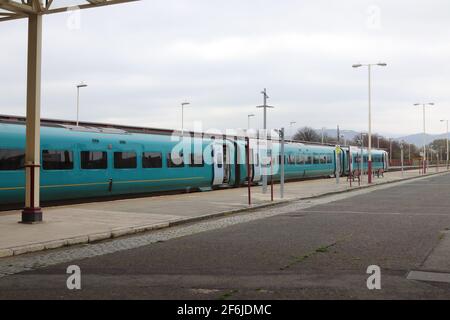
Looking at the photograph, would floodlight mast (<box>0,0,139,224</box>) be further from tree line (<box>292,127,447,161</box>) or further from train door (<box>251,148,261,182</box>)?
tree line (<box>292,127,447,161</box>)

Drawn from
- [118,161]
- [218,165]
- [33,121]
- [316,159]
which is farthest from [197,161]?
[316,159]

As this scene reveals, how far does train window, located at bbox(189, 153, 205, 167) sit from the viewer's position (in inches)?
1060

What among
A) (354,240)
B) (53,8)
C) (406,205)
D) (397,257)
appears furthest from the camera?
(406,205)

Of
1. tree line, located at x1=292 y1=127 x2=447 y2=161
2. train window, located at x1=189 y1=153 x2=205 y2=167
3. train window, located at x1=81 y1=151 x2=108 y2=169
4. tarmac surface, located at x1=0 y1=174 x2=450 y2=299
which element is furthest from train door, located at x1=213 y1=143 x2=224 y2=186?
tree line, located at x1=292 y1=127 x2=447 y2=161

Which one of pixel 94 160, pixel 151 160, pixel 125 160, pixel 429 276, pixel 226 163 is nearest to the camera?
pixel 429 276

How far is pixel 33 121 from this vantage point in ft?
43.7

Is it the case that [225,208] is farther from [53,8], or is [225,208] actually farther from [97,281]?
[97,281]

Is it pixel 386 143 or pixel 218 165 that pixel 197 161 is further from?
pixel 386 143

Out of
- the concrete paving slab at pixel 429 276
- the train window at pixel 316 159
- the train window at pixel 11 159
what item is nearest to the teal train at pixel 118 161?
the train window at pixel 11 159

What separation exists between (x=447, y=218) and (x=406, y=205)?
4.64 metres

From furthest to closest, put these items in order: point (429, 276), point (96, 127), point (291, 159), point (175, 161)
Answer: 1. point (291, 159)
2. point (175, 161)
3. point (96, 127)
4. point (429, 276)

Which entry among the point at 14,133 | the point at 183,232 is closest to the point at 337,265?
the point at 183,232

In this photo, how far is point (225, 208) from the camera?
18.1 metres

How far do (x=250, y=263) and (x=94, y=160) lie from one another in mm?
13216
